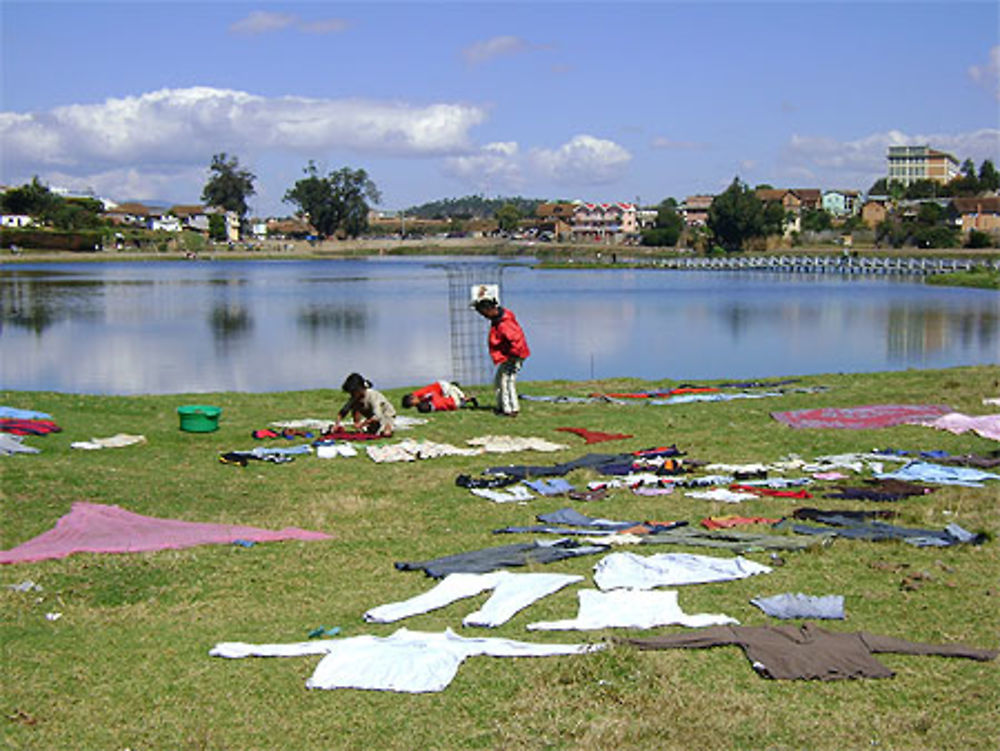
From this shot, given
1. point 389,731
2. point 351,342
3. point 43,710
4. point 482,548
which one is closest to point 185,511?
point 482,548

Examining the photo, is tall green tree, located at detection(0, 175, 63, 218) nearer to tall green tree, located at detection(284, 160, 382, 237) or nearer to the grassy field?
tall green tree, located at detection(284, 160, 382, 237)

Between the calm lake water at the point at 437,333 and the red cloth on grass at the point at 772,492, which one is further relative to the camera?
the calm lake water at the point at 437,333

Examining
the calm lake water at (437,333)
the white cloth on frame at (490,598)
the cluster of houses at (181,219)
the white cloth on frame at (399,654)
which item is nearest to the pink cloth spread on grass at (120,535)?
the white cloth on frame at (490,598)

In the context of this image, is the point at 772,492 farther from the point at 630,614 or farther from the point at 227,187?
the point at 227,187

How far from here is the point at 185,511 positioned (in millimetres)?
10734

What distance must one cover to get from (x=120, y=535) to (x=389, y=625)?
11.2ft

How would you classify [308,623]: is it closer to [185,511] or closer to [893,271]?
[185,511]

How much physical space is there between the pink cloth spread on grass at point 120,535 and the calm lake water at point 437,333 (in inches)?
501

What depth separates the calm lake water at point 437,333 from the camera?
28.1 metres

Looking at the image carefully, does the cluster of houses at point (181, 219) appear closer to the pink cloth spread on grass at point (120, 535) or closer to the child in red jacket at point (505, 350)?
the child in red jacket at point (505, 350)

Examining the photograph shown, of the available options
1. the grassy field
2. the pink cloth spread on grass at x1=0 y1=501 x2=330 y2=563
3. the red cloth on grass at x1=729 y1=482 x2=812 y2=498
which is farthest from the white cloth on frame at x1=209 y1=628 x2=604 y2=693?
the red cloth on grass at x1=729 y1=482 x2=812 y2=498

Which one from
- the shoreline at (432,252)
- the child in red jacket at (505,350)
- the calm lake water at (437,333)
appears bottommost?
the calm lake water at (437,333)

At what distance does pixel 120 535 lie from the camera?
9.41 metres

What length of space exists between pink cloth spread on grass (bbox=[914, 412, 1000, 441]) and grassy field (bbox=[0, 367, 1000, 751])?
39.0 inches
